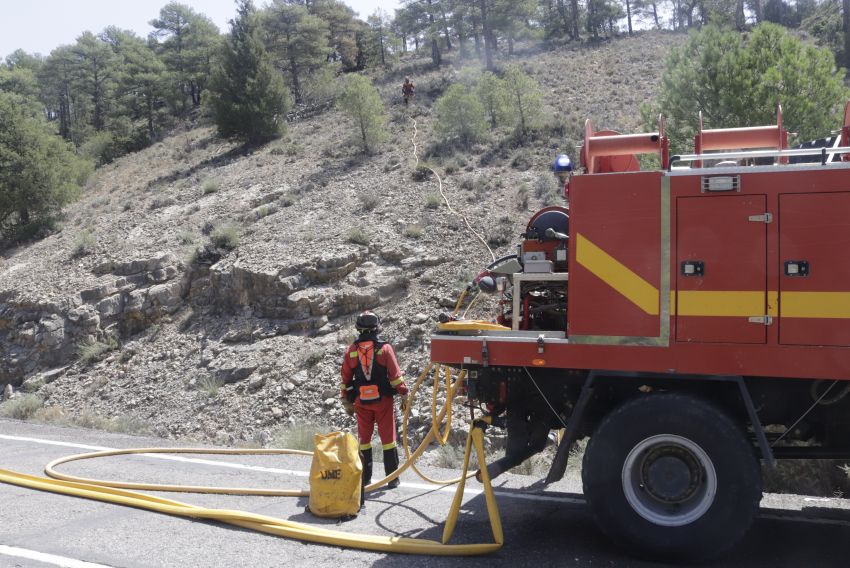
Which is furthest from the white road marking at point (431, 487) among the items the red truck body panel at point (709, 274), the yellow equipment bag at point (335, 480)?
the red truck body panel at point (709, 274)

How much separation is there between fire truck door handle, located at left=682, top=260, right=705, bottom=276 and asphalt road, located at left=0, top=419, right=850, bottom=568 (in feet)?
6.45

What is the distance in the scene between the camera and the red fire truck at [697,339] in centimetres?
481

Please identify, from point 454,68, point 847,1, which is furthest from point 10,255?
point 847,1

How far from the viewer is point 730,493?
4.90m

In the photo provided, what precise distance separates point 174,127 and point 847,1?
131 feet

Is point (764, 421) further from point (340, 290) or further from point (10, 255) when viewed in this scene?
point (10, 255)

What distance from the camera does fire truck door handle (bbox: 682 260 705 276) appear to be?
5004mm

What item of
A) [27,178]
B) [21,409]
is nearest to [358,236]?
[21,409]

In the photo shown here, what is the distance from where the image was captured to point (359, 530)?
5898mm

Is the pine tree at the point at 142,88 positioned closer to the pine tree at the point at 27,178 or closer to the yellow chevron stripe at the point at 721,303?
the pine tree at the point at 27,178

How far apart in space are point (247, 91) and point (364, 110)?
8.87m

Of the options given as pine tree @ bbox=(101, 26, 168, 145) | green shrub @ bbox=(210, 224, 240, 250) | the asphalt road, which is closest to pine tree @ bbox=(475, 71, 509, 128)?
green shrub @ bbox=(210, 224, 240, 250)

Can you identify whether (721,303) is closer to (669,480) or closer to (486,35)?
(669,480)

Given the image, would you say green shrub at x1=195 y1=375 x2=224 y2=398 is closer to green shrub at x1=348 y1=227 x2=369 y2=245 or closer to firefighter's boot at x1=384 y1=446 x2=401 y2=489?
green shrub at x1=348 y1=227 x2=369 y2=245
